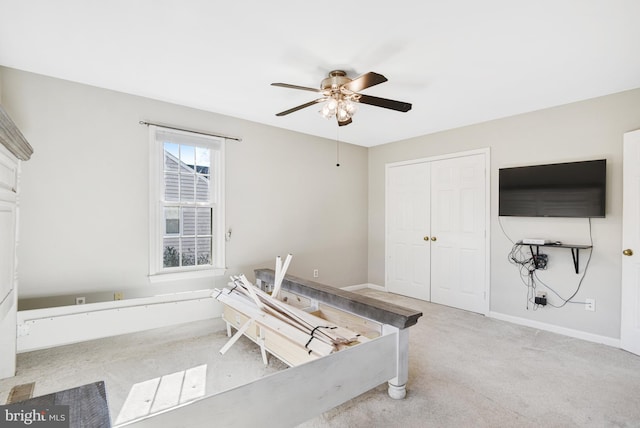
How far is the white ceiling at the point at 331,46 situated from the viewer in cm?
196

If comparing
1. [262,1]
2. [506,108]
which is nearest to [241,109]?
[262,1]

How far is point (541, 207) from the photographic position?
3574mm

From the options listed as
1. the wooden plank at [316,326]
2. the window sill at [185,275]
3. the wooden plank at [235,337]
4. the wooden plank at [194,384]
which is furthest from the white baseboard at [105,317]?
the wooden plank at [235,337]

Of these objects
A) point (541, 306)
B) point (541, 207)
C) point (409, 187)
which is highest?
point (409, 187)

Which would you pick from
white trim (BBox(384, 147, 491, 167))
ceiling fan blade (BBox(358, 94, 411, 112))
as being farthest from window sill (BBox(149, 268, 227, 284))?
white trim (BBox(384, 147, 491, 167))

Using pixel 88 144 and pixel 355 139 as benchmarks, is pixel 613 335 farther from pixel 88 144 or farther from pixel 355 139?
pixel 88 144

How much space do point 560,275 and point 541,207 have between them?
2.55 feet

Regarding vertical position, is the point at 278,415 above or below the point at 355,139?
below

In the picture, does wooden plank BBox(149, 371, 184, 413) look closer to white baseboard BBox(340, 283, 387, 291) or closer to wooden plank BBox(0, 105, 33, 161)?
wooden plank BBox(0, 105, 33, 161)

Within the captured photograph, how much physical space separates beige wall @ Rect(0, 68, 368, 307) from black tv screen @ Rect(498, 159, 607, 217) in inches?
112

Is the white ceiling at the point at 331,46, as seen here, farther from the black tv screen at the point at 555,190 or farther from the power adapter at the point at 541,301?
the power adapter at the point at 541,301

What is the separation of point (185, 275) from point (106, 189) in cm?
122

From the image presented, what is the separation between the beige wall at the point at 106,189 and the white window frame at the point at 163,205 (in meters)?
0.07

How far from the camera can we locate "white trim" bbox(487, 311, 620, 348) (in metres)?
3.19
